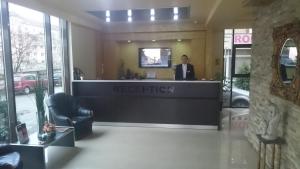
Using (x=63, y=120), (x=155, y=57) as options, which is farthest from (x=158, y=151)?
(x=155, y=57)

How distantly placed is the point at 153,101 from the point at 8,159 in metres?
3.36

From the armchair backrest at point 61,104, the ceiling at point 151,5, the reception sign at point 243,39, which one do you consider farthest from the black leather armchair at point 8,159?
the reception sign at point 243,39

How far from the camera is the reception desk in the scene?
549 cm

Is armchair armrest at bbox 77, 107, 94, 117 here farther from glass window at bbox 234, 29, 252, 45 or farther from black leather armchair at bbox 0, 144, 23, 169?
glass window at bbox 234, 29, 252, 45

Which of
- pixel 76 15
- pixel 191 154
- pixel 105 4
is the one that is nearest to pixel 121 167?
pixel 191 154

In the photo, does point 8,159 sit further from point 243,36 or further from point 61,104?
point 243,36

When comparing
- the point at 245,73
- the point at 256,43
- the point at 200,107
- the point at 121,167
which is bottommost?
the point at 121,167

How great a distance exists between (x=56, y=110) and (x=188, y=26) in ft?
15.9

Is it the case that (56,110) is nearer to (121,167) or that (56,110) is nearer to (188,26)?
(121,167)

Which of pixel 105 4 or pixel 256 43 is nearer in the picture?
pixel 256 43

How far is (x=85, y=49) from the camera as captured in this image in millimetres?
6762

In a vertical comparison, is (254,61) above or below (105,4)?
below

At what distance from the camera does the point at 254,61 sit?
4.52m

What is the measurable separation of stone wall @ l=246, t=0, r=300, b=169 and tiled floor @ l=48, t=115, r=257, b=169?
54 centimetres
